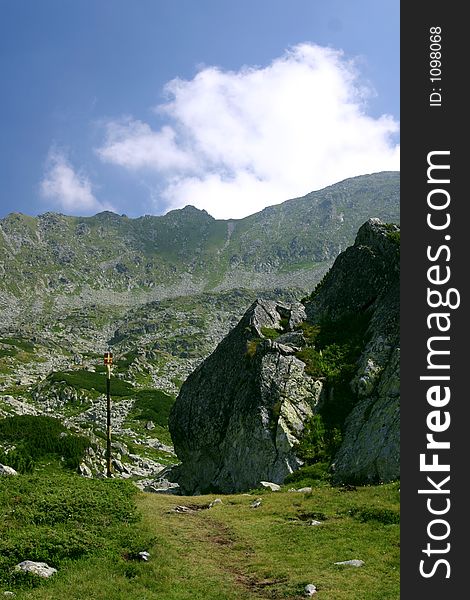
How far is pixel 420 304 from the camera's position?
1232 cm

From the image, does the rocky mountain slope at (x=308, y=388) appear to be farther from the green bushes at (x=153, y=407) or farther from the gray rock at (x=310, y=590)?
Result: the green bushes at (x=153, y=407)

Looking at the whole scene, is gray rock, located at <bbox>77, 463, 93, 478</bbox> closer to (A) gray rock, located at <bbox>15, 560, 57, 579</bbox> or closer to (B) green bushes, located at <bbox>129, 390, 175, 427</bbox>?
(A) gray rock, located at <bbox>15, 560, 57, 579</bbox>

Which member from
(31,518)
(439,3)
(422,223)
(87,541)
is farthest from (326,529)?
(439,3)

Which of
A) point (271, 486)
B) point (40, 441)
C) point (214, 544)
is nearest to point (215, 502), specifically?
point (271, 486)

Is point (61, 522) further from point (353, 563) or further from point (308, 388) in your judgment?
point (308, 388)

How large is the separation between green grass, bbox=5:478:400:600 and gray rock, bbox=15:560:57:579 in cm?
40

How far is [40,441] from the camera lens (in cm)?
5284

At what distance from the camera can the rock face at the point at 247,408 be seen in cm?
3628

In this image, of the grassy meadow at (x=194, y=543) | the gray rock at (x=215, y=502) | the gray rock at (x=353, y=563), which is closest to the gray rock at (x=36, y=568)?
the grassy meadow at (x=194, y=543)

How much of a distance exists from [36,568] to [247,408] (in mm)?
23664

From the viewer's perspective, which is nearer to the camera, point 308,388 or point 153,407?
point 308,388

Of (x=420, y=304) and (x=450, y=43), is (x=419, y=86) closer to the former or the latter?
(x=450, y=43)

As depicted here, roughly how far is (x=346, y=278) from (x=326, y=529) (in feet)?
96.0

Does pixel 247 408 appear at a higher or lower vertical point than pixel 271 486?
higher
